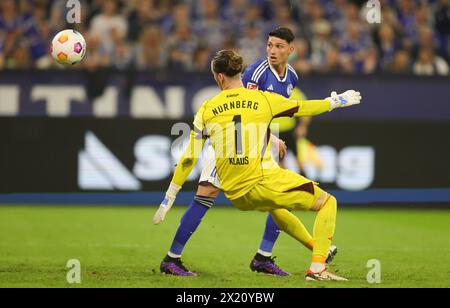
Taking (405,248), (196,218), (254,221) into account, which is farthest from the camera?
(254,221)

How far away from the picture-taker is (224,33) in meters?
16.5

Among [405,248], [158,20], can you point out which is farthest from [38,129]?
[405,248]

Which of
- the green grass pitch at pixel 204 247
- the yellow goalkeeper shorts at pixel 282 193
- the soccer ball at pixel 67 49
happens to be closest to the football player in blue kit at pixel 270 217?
the green grass pitch at pixel 204 247

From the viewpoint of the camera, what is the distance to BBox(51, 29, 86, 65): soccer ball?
9.97 metres

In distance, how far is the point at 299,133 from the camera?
1520 centimetres

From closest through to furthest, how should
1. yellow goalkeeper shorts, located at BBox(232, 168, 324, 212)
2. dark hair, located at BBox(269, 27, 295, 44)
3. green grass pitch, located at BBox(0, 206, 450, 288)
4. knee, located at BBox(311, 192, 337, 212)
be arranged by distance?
yellow goalkeeper shorts, located at BBox(232, 168, 324, 212), knee, located at BBox(311, 192, 337, 212), green grass pitch, located at BBox(0, 206, 450, 288), dark hair, located at BBox(269, 27, 295, 44)

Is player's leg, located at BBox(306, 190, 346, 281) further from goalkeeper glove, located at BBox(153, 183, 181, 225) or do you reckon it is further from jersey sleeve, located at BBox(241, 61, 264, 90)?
jersey sleeve, located at BBox(241, 61, 264, 90)

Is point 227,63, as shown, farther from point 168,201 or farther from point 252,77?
point 168,201

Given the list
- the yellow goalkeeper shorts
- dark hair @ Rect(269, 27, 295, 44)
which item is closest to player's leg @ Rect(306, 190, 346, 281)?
the yellow goalkeeper shorts

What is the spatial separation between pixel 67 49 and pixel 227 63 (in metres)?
2.55

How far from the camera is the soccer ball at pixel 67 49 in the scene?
997 centimetres

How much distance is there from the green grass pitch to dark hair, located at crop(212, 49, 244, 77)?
71.6 inches
